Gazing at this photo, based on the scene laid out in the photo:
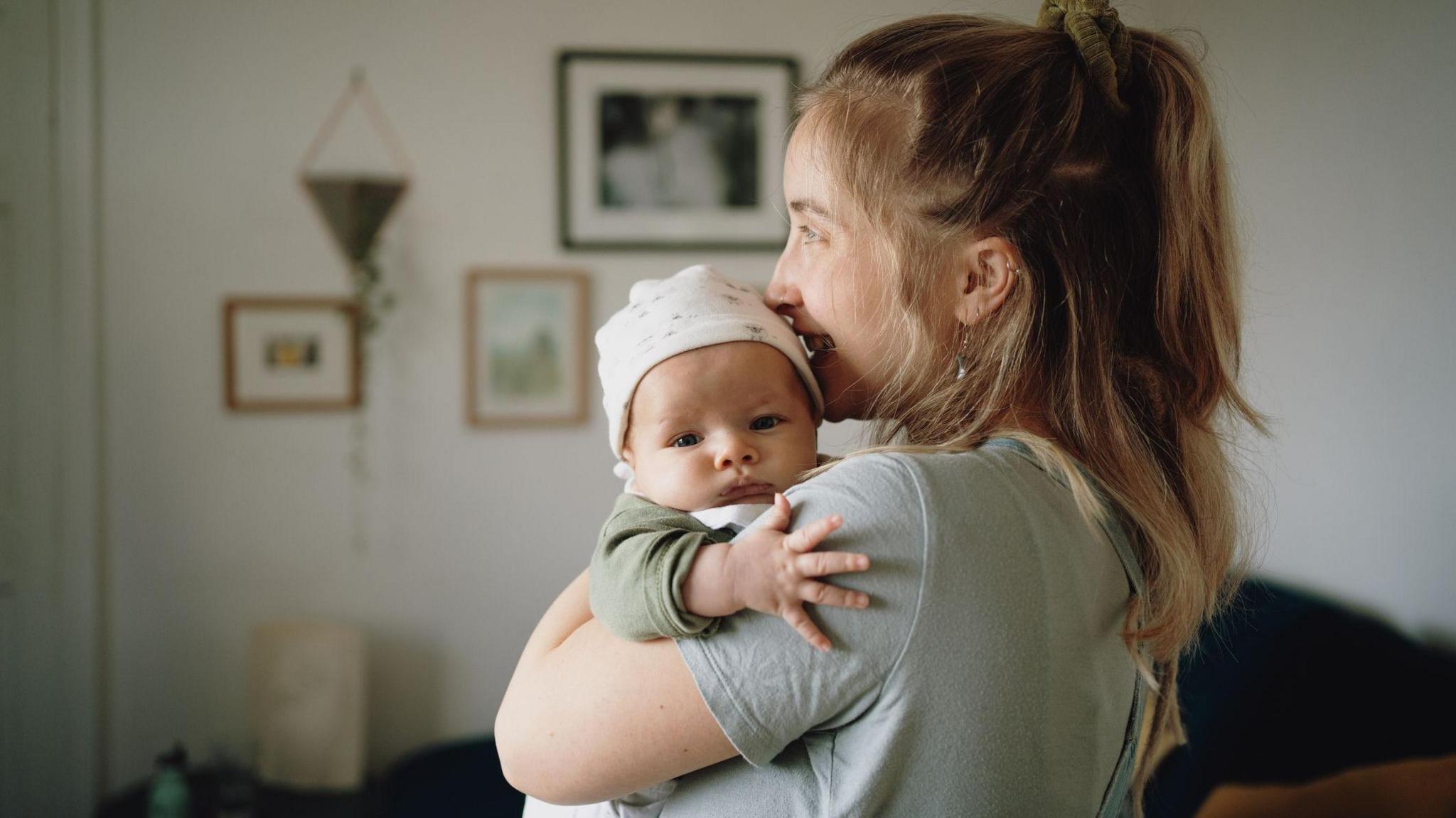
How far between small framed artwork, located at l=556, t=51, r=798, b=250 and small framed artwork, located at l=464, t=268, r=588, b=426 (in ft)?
0.57

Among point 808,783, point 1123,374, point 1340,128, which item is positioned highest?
point 1340,128

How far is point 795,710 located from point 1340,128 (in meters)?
2.19

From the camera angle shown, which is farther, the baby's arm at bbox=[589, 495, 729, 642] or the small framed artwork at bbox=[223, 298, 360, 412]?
the small framed artwork at bbox=[223, 298, 360, 412]

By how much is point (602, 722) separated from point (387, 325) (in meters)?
2.37

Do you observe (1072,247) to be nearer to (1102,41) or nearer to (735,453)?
(1102,41)

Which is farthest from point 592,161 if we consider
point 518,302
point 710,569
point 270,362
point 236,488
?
point 710,569

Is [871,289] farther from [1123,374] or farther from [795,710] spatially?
[795,710]

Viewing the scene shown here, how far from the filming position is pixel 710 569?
702 mm

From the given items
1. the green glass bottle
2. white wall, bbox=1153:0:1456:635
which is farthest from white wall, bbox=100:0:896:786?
white wall, bbox=1153:0:1456:635

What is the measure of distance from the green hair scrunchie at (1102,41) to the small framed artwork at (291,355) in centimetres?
241

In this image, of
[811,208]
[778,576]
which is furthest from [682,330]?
[778,576]

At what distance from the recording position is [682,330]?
1.03 meters

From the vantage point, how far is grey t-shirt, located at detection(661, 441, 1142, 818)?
2.19 ft

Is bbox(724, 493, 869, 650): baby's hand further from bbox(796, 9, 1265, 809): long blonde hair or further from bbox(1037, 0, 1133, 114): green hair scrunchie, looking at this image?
bbox(1037, 0, 1133, 114): green hair scrunchie
